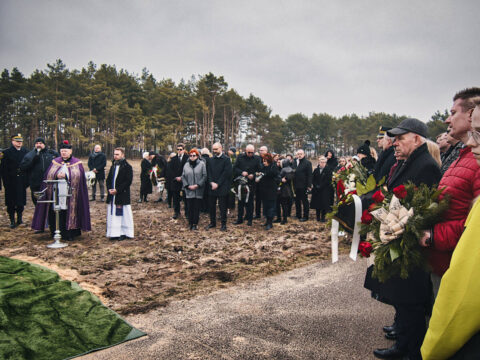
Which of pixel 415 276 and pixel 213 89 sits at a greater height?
pixel 213 89

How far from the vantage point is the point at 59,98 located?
135 feet

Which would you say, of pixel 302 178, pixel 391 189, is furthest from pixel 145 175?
pixel 391 189

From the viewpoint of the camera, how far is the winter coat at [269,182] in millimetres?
8945

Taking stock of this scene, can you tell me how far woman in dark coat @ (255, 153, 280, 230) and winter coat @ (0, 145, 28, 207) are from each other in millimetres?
6489

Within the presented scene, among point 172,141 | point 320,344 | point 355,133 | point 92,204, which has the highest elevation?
point 355,133

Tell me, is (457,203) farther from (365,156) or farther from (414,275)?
(365,156)

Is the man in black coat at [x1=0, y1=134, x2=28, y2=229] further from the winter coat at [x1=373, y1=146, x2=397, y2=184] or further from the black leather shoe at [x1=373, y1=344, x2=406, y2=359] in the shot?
the black leather shoe at [x1=373, y1=344, x2=406, y2=359]

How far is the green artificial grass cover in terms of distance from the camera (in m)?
2.89

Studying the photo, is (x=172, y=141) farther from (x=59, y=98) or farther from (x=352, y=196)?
(x=352, y=196)

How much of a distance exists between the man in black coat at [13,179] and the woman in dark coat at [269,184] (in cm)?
649

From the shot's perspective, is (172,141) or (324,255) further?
(172,141)

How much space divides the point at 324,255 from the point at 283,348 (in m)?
3.56

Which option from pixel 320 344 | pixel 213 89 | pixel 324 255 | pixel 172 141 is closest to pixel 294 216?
pixel 324 255

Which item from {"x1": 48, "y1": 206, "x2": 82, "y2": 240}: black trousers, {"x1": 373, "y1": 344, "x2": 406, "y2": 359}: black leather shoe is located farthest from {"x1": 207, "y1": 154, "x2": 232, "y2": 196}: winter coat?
{"x1": 373, "y1": 344, "x2": 406, "y2": 359}: black leather shoe
